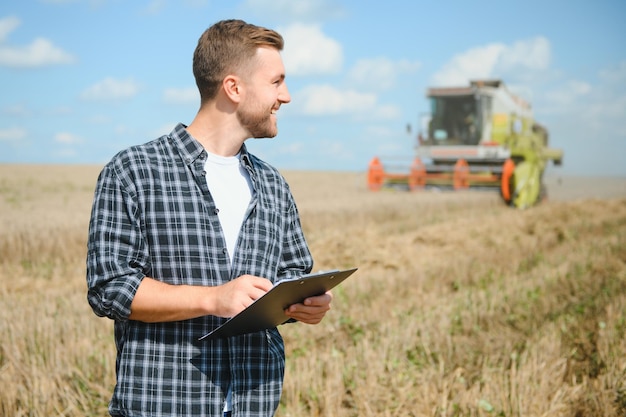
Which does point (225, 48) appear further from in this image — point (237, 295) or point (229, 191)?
point (237, 295)

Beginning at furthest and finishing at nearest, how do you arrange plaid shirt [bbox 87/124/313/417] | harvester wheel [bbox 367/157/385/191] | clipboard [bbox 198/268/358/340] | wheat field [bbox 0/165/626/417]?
harvester wheel [bbox 367/157/385/191] < wheat field [bbox 0/165/626/417] < plaid shirt [bbox 87/124/313/417] < clipboard [bbox 198/268/358/340]

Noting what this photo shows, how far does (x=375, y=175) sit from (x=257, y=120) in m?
17.7

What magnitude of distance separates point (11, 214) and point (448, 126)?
12110 millimetres

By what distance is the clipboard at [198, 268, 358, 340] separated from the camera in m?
1.76

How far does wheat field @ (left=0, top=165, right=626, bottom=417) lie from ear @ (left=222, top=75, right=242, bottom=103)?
7.44 feet

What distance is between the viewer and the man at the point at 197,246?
1857 mm

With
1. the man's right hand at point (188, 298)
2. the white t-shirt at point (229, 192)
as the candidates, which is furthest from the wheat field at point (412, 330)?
the man's right hand at point (188, 298)

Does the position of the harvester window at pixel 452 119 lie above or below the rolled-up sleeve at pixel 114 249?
above

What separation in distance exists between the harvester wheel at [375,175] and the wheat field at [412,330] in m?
7.94

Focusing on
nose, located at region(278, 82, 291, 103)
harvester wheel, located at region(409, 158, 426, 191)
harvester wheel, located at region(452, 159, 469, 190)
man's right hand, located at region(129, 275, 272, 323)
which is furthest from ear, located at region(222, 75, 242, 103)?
harvester wheel, located at region(409, 158, 426, 191)

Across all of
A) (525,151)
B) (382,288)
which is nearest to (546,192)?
(525,151)

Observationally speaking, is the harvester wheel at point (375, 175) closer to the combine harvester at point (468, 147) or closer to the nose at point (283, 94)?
the combine harvester at point (468, 147)

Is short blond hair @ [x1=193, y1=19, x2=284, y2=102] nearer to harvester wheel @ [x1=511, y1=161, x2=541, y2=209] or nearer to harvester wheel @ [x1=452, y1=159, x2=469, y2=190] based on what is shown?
harvester wheel @ [x1=452, y1=159, x2=469, y2=190]

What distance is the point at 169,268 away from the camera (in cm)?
194
